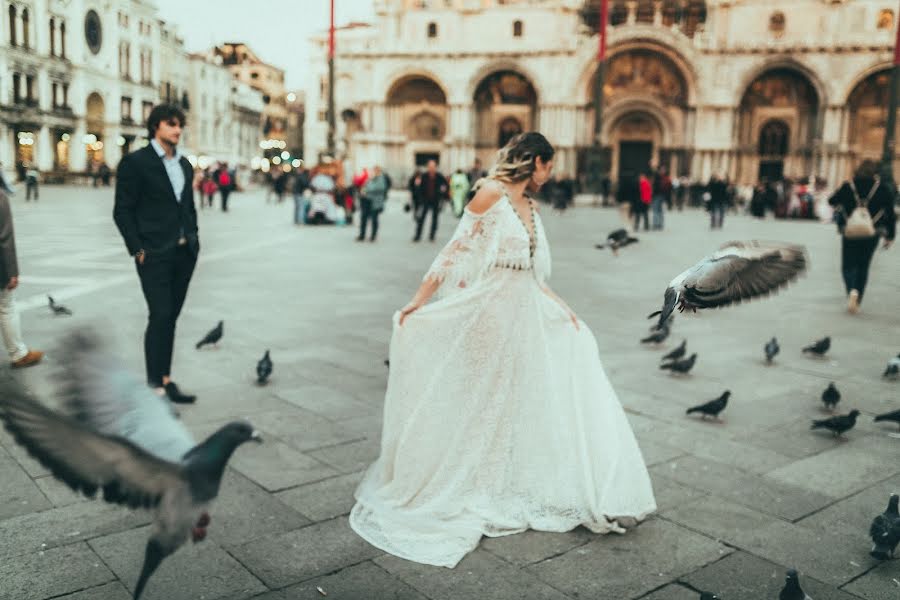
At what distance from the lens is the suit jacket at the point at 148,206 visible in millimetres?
4574

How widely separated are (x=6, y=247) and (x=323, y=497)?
10.4ft

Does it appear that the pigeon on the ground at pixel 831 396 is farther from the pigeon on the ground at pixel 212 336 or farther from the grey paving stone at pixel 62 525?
the pigeon on the ground at pixel 212 336

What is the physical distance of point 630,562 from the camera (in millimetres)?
3051

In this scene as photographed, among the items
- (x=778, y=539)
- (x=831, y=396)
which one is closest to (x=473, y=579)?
(x=778, y=539)

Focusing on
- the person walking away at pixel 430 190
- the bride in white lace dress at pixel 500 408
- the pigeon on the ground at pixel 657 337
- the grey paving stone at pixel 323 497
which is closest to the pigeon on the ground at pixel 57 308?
the grey paving stone at pixel 323 497

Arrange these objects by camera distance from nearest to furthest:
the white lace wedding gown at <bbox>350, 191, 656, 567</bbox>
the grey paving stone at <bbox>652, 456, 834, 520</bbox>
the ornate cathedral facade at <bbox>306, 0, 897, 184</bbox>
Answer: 1. the white lace wedding gown at <bbox>350, 191, 656, 567</bbox>
2. the grey paving stone at <bbox>652, 456, 834, 520</bbox>
3. the ornate cathedral facade at <bbox>306, 0, 897, 184</bbox>

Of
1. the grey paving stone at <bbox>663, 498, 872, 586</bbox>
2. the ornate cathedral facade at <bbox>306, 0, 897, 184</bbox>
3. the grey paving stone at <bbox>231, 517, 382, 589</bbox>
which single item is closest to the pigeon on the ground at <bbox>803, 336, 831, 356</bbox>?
the grey paving stone at <bbox>663, 498, 872, 586</bbox>

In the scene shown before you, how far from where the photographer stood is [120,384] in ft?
7.11

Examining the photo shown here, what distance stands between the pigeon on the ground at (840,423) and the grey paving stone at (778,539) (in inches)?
51.1

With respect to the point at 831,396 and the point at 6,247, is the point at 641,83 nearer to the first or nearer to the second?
the point at 831,396

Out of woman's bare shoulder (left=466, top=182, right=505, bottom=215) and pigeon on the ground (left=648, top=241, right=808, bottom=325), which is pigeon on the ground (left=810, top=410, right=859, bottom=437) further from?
woman's bare shoulder (left=466, top=182, right=505, bottom=215)

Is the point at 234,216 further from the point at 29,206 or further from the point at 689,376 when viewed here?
the point at 689,376

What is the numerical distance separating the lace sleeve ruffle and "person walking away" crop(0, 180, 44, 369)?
10.9 feet

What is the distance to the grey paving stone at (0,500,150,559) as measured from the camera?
3.03m
